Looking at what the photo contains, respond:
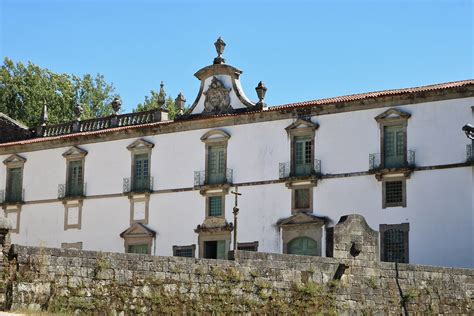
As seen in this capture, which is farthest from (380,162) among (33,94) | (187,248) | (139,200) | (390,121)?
(33,94)

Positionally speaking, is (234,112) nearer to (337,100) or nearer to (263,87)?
(263,87)

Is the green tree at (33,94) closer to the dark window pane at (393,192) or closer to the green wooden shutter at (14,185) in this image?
the green wooden shutter at (14,185)

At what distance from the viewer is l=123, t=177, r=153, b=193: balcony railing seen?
131ft

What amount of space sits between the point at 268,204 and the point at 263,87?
188 inches

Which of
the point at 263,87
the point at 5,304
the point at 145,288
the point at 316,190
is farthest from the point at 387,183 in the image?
the point at 5,304

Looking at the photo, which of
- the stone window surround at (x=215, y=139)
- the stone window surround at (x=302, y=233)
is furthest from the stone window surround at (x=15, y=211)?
the stone window surround at (x=302, y=233)

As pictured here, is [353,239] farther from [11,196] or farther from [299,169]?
[11,196]

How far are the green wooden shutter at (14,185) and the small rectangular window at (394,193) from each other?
686 inches

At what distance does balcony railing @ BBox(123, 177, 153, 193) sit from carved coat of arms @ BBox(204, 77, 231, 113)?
3.75 meters

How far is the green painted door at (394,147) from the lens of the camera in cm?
3441

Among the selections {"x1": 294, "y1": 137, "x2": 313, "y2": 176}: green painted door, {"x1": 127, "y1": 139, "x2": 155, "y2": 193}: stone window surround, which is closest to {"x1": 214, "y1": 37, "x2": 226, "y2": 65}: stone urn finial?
{"x1": 127, "y1": 139, "x2": 155, "y2": 193}: stone window surround

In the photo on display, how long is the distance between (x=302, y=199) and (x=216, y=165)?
4231mm

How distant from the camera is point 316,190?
35.8 metres

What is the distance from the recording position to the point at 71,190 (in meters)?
42.3
